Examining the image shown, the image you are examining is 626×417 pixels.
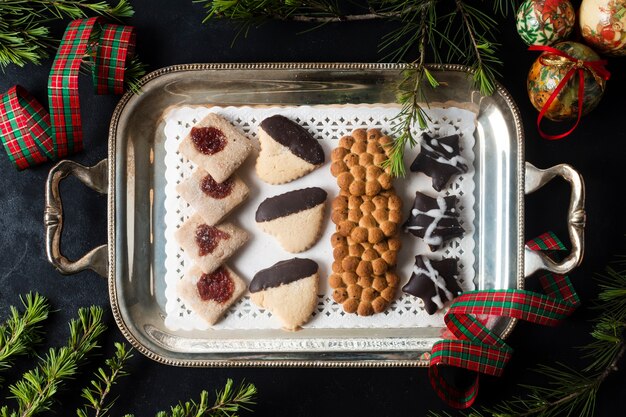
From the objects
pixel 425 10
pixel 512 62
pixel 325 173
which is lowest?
pixel 325 173

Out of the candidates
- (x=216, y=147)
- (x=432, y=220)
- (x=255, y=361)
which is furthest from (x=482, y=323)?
(x=216, y=147)

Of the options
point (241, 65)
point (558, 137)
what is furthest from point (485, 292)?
point (241, 65)

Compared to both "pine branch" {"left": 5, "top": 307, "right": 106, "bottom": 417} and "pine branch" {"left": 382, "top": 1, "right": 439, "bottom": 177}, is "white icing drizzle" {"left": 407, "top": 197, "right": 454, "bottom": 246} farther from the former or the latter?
"pine branch" {"left": 5, "top": 307, "right": 106, "bottom": 417}

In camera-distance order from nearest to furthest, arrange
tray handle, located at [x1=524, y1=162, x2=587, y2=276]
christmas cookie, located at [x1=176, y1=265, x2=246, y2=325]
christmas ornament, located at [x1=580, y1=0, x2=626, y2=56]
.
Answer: christmas ornament, located at [x1=580, y1=0, x2=626, y2=56] → tray handle, located at [x1=524, y1=162, x2=587, y2=276] → christmas cookie, located at [x1=176, y1=265, x2=246, y2=325]

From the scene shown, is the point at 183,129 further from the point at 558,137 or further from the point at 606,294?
the point at 606,294

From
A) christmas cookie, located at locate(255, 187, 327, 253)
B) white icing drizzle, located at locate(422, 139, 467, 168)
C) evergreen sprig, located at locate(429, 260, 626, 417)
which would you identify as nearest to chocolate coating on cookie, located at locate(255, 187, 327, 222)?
christmas cookie, located at locate(255, 187, 327, 253)

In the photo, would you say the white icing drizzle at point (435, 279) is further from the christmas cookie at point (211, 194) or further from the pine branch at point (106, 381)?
the pine branch at point (106, 381)
